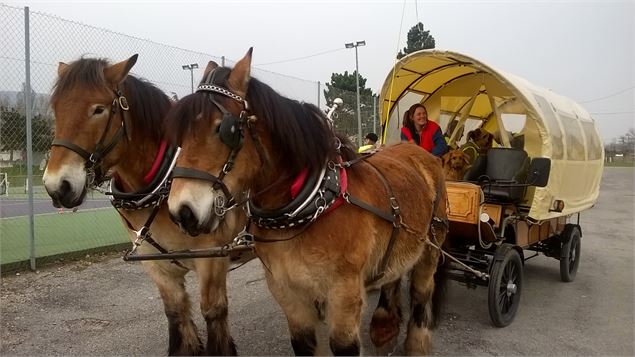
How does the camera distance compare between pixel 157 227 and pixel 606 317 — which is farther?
pixel 606 317

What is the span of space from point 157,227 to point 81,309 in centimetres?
204

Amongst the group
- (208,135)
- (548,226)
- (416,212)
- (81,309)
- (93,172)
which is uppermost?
(208,135)

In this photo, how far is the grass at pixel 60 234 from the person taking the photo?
214 inches

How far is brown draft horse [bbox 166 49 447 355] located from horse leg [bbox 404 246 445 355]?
48cm

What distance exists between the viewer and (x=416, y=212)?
2695mm

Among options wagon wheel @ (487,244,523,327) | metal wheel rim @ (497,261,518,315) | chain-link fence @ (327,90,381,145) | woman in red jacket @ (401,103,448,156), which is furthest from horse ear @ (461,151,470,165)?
chain-link fence @ (327,90,381,145)

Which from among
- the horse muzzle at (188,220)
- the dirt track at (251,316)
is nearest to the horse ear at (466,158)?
the dirt track at (251,316)

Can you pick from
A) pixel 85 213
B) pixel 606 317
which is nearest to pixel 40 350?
pixel 606 317

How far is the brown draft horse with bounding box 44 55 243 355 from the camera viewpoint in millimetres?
2207

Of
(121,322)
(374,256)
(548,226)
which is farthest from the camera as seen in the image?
(548,226)

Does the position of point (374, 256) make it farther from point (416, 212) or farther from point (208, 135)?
point (208, 135)

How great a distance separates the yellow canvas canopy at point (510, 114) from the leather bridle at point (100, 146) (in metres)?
2.82

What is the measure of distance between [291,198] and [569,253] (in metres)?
4.31

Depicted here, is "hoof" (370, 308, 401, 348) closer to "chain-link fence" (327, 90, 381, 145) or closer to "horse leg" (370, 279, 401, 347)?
"horse leg" (370, 279, 401, 347)
